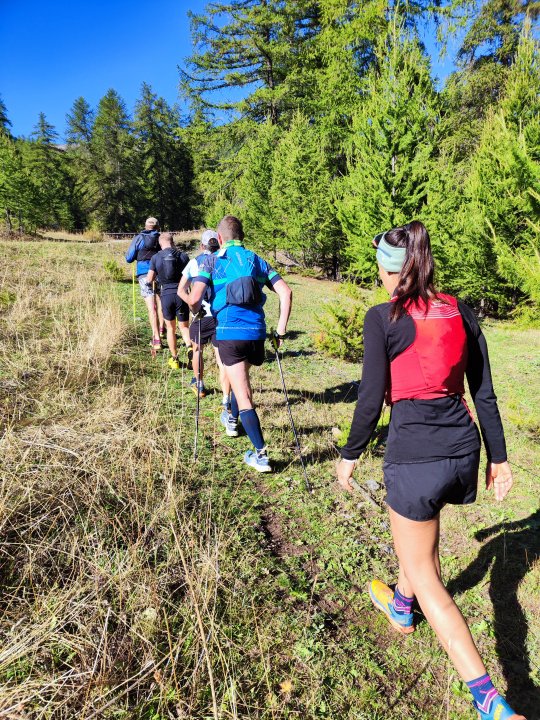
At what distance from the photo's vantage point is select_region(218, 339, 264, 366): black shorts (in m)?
3.72

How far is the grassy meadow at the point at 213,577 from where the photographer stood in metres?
1.79

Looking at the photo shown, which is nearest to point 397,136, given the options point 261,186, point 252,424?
point 252,424

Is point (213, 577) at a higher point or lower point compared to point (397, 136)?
lower

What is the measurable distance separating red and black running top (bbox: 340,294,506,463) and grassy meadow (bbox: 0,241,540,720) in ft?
3.40

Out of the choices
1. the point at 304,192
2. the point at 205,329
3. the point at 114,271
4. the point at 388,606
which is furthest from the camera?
the point at 304,192

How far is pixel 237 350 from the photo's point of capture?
12.2 feet

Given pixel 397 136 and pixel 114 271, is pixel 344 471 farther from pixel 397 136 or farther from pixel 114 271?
pixel 114 271

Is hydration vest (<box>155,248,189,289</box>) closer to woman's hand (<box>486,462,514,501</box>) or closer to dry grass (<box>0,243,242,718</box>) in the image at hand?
dry grass (<box>0,243,242,718</box>)

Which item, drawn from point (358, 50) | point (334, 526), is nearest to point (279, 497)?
point (334, 526)

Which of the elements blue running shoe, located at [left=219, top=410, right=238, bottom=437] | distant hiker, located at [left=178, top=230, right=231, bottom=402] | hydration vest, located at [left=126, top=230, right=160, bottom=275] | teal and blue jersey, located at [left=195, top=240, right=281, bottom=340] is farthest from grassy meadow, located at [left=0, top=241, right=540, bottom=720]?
hydration vest, located at [left=126, top=230, right=160, bottom=275]

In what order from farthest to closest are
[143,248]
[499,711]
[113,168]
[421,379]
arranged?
[113,168] < [143,248] < [421,379] < [499,711]

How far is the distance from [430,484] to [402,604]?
A: 40.8 inches

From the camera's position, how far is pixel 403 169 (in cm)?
1257

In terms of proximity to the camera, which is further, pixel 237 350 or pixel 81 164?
pixel 81 164
